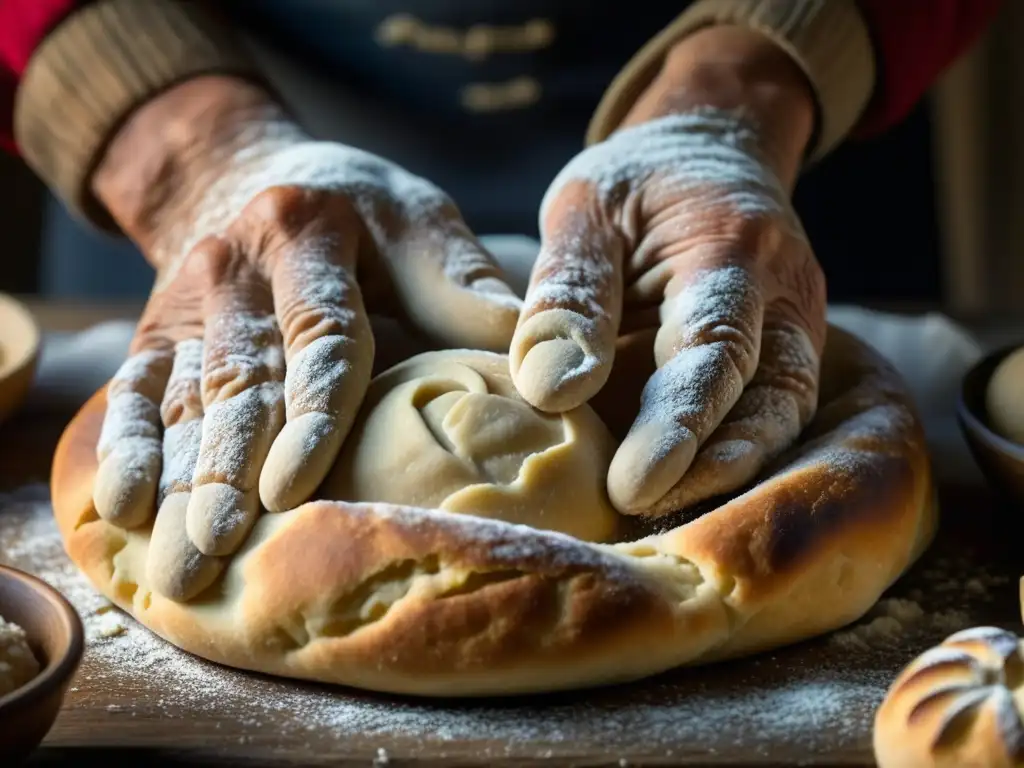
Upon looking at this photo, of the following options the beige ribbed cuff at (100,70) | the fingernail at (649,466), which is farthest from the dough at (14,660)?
the beige ribbed cuff at (100,70)

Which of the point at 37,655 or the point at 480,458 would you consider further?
the point at 480,458

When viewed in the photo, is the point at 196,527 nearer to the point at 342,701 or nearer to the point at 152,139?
the point at 342,701

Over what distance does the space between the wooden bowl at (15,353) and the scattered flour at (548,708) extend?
1.98ft

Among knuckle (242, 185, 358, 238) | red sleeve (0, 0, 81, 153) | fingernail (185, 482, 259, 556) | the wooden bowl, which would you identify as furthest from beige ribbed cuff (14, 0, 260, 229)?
fingernail (185, 482, 259, 556)

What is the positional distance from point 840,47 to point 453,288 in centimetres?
64

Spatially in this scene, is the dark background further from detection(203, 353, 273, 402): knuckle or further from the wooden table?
detection(203, 353, 273, 402): knuckle

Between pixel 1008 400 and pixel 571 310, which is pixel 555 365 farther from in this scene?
pixel 1008 400

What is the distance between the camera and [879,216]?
84.4 inches

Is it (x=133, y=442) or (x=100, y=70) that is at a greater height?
(x=100, y=70)

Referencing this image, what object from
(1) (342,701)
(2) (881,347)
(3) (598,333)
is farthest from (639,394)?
(2) (881,347)

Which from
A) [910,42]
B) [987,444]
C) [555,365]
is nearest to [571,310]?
[555,365]

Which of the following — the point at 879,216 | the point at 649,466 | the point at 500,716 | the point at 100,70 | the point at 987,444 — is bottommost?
the point at 879,216

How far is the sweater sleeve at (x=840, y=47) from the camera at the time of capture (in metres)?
1.47

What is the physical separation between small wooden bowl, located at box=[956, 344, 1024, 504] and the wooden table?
0.19 metres
